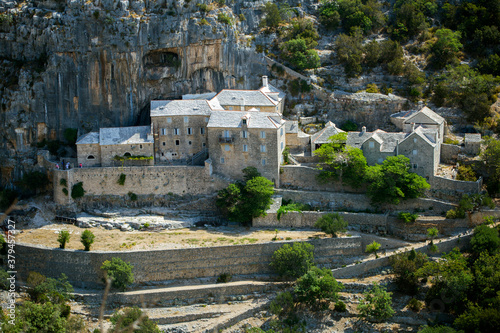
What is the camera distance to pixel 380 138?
6009 centimetres

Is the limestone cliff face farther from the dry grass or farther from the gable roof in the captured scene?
the gable roof

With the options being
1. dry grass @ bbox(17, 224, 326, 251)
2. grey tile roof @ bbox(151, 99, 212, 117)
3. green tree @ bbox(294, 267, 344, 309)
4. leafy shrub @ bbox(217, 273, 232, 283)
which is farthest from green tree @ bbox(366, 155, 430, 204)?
grey tile roof @ bbox(151, 99, 212, 117)

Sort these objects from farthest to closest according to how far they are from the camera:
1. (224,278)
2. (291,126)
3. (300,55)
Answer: (300,55) < (291,126) < (224,278)

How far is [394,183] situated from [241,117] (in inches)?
563

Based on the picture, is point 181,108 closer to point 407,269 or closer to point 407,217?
point 407,217

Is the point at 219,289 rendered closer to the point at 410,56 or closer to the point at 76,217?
the point at 76,217

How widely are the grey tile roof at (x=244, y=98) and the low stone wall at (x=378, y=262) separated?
690 inches

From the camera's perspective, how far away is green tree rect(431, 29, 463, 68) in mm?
70062

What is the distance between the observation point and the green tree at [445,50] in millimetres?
70062

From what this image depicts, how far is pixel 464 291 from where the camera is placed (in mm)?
48125

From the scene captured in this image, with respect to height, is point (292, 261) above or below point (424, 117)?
below

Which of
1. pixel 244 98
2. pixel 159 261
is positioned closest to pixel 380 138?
pixel 244 98

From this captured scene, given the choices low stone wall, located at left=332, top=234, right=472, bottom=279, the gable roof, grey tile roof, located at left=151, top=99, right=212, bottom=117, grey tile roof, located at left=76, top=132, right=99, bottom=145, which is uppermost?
grey tile roof, located at left=151, top=99, right=212, bottom=117

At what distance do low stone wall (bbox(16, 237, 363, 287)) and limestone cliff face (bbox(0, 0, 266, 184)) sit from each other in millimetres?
11822
